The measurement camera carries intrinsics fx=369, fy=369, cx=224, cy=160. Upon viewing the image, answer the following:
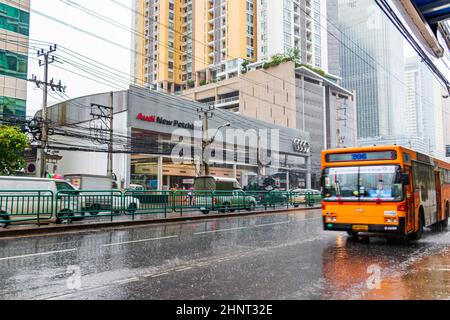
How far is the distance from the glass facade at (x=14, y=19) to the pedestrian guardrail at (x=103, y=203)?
109ft

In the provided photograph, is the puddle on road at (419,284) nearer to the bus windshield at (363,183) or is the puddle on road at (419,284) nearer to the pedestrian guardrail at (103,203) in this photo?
the bus windshield at (363,183)

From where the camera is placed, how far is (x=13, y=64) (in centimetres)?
4016

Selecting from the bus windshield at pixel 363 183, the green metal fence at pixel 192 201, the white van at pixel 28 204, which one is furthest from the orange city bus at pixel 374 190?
the white van at pixel 28 204

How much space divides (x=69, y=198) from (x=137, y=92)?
27.1 meters

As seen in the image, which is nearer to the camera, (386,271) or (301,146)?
(386,271)

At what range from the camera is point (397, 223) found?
9.28 metres

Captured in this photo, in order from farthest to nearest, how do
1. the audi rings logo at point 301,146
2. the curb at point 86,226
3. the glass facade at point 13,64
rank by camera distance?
the audi rings logo at point 301,146 < the glass facade at point 13,64 < the curb at point 86,226

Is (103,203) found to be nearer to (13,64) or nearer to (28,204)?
(28,204)

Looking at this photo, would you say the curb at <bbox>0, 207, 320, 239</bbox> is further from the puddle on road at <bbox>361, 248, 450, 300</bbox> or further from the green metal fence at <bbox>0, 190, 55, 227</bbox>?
the puddle on road at <bbox>361, 248, 450, 300</bbox>

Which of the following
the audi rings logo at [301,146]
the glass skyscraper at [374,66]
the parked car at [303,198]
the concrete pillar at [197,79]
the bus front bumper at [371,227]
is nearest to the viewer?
the bus front bumper at [371,227]

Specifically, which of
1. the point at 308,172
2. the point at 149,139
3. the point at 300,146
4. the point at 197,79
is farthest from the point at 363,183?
the point at 197,79

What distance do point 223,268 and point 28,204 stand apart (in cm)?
932

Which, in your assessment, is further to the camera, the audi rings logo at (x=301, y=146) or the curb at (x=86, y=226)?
the audi rings logo at (x=301, y=146)

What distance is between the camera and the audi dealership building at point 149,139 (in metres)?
38.8
